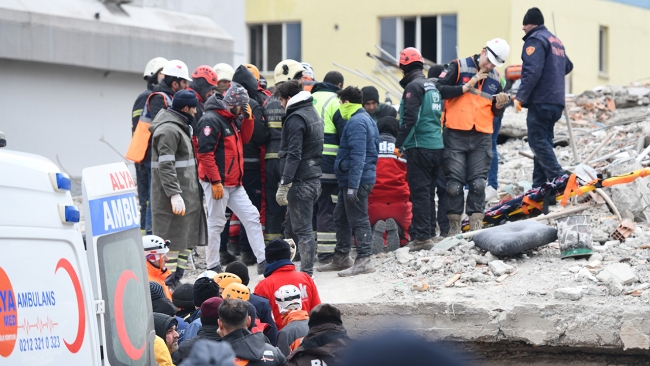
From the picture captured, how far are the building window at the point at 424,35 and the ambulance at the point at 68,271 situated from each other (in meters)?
19.9

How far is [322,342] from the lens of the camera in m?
5.79

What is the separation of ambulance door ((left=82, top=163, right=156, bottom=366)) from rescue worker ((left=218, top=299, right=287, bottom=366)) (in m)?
0.92

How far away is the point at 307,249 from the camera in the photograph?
30.3ft

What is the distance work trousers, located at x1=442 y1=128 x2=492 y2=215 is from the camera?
33.8ft

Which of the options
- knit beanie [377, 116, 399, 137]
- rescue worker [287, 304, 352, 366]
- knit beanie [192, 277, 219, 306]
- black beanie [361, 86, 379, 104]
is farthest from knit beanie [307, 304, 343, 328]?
black beanie [361, 86, 379, 104]

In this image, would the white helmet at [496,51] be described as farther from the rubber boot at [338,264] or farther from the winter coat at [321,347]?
the winter coat at [321,347]

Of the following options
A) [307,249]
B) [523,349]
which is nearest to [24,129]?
[307,249]

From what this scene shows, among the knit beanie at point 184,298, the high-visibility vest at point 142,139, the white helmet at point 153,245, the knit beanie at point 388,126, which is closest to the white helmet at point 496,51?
the knit beanie at point 388,126

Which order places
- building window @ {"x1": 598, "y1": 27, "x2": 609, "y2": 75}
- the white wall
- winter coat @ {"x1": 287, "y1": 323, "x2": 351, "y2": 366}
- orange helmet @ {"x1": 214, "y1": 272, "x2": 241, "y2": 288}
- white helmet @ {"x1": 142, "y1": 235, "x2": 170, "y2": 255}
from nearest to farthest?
winter coat @ {"x1": 287, "y1": 323, "x2": 351, "y2": 366}
orange helmet @ {"x1": 214, "y1": 272, "x2": 241, "y2": 288}
white helmet @ {"x1": 142, "y1": 235, "x2": 170, "y2": 255}
the white wall
building window @ {"x1": 598, "y1": 27, "x2": 609, "y2": 75}

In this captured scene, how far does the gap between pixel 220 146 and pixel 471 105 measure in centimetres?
283

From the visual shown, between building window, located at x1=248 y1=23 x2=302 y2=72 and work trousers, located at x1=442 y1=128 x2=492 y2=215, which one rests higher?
building window, located at x1=248 y1=23 x2=302 y2=72

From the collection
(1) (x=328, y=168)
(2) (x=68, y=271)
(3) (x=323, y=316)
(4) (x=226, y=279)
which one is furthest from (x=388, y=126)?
(2) (x=68, y=271)

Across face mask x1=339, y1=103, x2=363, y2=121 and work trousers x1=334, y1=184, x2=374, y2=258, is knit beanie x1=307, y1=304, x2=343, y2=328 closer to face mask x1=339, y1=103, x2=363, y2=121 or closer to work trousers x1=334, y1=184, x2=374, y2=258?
work trousers x1=334, y1=184, x2=374, y2=258

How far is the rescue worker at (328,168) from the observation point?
9.93 m
